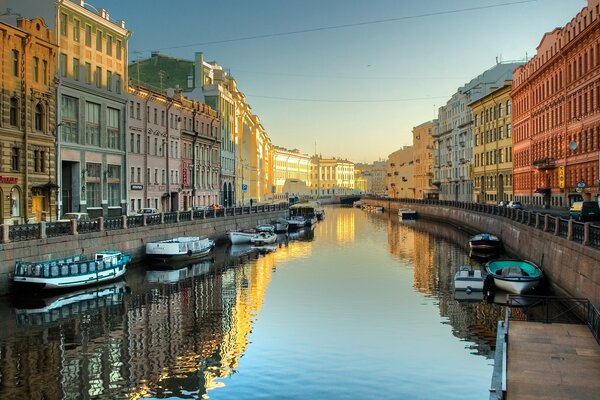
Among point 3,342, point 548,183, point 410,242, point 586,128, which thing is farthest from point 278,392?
point 548,183

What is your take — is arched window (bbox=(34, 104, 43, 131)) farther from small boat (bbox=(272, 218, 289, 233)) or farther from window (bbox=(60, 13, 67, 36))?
small boat (bbox=(272, 218, 289, 233))

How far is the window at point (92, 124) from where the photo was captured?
5953 cm

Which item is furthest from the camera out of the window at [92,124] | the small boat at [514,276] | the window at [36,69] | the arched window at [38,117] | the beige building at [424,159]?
the beige building at [424,159]

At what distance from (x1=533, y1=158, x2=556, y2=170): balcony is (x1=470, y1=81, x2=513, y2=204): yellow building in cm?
2083

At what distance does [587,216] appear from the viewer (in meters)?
45.8

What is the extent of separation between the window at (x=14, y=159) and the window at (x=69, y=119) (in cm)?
817

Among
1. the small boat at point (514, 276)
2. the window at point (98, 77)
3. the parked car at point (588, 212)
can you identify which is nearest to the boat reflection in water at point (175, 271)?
the small boat at point (514, 276)

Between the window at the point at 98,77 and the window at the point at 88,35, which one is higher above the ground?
the window at the point at 88,35

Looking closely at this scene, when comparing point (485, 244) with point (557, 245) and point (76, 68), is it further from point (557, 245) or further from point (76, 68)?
point (76, 68)

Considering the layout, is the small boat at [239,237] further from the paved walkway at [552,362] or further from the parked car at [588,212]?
the paved walkway at [552,362]

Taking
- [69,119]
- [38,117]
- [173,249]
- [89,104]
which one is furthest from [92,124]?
[173,249]

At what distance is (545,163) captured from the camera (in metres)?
74.8

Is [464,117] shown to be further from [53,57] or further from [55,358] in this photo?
[55,358]

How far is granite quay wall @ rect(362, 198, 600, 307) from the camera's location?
92.9 feet
